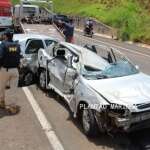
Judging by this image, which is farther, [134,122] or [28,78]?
[28,78]

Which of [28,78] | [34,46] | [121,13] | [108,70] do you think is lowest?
[121,13]

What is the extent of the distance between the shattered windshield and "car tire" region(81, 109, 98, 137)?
39.9 inches

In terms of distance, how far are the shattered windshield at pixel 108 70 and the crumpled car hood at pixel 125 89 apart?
0.86 feet

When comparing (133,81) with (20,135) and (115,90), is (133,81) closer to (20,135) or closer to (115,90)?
(115,90)

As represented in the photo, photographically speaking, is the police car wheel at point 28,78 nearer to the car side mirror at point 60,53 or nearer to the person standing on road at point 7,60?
the car side mirror at point 60,53

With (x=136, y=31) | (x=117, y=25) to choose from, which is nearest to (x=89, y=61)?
(x=136, y=31)

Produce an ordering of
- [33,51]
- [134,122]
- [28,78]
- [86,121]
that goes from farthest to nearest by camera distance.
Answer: [33,51], [28,78], [86,121], [134,122]

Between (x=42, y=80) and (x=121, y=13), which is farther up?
(x=42, y=80)

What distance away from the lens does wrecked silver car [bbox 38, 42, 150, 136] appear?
883 cm

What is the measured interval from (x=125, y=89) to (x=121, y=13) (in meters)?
45.5

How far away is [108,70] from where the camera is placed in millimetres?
10797

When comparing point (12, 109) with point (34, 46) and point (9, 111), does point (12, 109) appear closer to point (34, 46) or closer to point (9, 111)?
point (9, 111)

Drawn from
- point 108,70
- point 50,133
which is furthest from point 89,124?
point 108,70

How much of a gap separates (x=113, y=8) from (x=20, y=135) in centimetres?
5271
